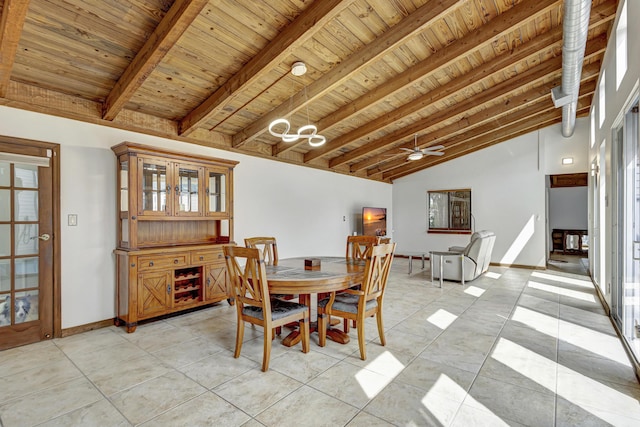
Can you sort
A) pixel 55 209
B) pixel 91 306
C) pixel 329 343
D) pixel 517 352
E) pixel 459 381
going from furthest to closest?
1. pixel 91 306
2. pixel 55 209
3. pixel 329 343
4. pixel 517 352
5. pixel 459 381

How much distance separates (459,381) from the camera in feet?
7.91

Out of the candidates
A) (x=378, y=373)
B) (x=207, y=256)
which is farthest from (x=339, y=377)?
(x=207, y=256)

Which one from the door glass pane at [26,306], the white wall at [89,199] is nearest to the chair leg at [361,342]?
the white wall at [89,199]

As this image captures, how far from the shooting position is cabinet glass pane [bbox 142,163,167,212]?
12.4 ft

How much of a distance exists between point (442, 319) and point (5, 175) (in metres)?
4.90

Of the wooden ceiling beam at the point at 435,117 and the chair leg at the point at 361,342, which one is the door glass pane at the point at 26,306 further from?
the wooden ceiling beam at the point at 435,117

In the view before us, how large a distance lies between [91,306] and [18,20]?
9.22 feet

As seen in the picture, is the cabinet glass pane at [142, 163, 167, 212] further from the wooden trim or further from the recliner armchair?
the recliner armchair

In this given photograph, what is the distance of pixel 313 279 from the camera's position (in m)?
2.70

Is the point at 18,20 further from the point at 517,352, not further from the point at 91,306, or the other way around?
the point at 517,352

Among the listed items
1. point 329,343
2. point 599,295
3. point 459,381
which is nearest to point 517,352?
point 459,381

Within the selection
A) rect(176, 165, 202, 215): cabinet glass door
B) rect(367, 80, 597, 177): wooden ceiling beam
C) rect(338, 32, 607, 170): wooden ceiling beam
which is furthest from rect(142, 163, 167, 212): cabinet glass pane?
rect(367, 80, 597, 177): wooden ceiling beam

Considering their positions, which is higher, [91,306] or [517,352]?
[91,306]

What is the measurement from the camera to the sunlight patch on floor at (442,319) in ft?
12.2
